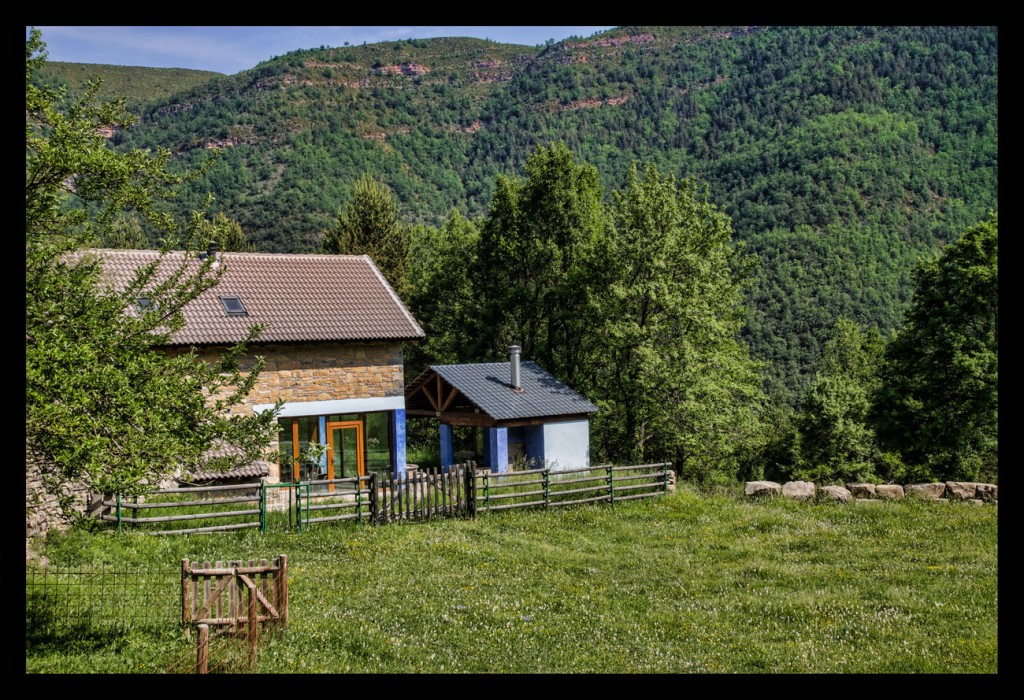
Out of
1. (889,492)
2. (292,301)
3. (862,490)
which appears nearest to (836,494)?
(862,490)

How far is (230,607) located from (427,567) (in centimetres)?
549

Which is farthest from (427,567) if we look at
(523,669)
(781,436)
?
(781,436)

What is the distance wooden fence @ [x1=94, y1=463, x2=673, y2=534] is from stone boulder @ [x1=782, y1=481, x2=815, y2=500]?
321 cm

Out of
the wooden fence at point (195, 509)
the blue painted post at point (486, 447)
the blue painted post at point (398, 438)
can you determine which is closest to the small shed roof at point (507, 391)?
the blue painted post at point (486, 447)

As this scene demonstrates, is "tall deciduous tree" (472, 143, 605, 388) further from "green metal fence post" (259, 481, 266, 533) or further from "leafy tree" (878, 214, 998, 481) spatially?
"green metal fence post" (259, 481, 266, 533)

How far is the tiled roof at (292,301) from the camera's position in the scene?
21.9m

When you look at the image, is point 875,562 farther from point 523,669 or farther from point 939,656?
point 523,669

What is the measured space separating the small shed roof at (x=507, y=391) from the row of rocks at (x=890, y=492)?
6.05 metres

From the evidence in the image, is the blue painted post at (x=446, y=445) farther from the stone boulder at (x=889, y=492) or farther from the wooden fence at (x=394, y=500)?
the stone boulder at (x=889, y=492)

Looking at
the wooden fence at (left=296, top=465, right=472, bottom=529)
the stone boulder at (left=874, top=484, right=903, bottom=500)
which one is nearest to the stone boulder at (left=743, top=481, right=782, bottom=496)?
the stone boulder at (left=874, top=484, right=903, bottom=500)

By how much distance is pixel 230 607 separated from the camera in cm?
945

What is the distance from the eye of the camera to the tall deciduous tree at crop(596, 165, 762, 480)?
28781 mm
